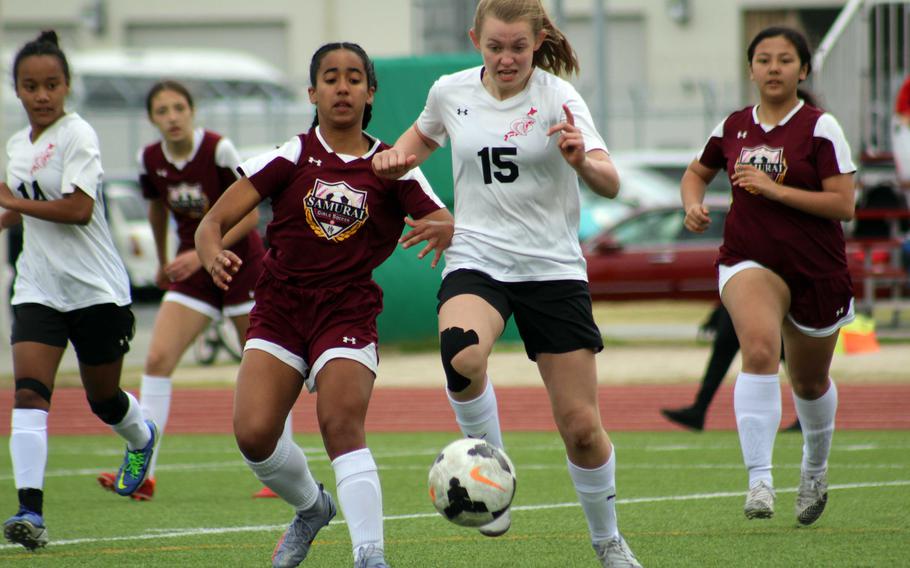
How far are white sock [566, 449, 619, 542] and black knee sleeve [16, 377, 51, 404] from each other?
2520 millimetres

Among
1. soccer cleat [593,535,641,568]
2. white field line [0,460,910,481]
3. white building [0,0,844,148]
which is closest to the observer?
soccer cleat [593,535,641,568]

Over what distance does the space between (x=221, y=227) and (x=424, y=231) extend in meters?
0.76

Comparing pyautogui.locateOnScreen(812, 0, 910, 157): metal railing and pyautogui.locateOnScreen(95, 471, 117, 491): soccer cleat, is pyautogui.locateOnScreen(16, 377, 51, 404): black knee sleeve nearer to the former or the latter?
pyautogui.locateOnScreen(95, 471, 117, 491): soccer cleat

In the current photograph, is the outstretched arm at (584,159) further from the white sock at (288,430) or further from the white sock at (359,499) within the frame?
the white sock at (288,430)

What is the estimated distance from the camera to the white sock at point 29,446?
6375 mm

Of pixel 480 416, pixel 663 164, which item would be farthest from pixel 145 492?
pixel 663 164

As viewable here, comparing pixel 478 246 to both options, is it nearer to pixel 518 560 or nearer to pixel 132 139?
pixel 518 560

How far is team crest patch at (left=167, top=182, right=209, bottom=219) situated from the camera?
7980 millimetres

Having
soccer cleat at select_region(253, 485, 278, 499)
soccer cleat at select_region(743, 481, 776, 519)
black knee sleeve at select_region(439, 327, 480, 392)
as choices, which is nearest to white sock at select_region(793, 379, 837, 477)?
soccer cleat at select_region(743, 481, 776, 519)

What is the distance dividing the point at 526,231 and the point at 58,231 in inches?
92.9

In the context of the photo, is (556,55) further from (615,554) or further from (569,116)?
(615,554)

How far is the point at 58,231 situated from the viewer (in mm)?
6691

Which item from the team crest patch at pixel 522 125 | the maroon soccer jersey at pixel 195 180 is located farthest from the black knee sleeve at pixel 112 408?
the team crest patch at pixel 522 125

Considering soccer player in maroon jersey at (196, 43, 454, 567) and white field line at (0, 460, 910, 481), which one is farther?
white field line at (0, 460, 910, 481)
